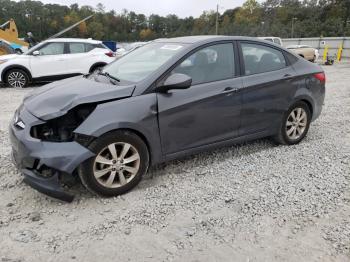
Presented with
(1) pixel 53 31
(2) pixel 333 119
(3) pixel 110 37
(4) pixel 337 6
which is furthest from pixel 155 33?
(2) pixel 333 119

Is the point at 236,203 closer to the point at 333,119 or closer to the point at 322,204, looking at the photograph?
the point at 322,204

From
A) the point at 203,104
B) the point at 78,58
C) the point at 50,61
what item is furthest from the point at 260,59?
the point at 50,61

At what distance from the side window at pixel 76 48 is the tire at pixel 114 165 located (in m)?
8.57

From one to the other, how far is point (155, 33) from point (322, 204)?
10118 cm

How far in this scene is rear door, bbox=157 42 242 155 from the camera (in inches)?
146

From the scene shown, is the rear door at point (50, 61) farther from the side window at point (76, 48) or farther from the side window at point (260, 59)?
the side window at point (260, 59)

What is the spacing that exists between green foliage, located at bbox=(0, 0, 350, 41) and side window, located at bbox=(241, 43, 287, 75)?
58522 millimetres

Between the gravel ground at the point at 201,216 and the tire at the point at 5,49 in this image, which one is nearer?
the gravel ground at the point at 201,216

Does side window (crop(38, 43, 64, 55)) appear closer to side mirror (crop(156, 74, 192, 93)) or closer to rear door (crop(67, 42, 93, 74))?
rear door (crop(67, 42, 93, 74))

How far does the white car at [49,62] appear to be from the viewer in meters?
10.5

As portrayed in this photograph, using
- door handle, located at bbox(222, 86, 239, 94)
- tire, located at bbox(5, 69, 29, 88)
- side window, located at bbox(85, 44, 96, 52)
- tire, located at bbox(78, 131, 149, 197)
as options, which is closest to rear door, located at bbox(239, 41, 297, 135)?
door handle, located at bbox(222, 86, 239, 94)

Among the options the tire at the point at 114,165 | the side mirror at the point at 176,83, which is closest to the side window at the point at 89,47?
the side mirror at the point at 176,83

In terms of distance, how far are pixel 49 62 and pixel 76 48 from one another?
3.41 feet

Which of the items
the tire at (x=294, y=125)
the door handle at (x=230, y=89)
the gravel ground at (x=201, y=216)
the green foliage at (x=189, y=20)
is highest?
the green foliage at (x=189, y=20)
